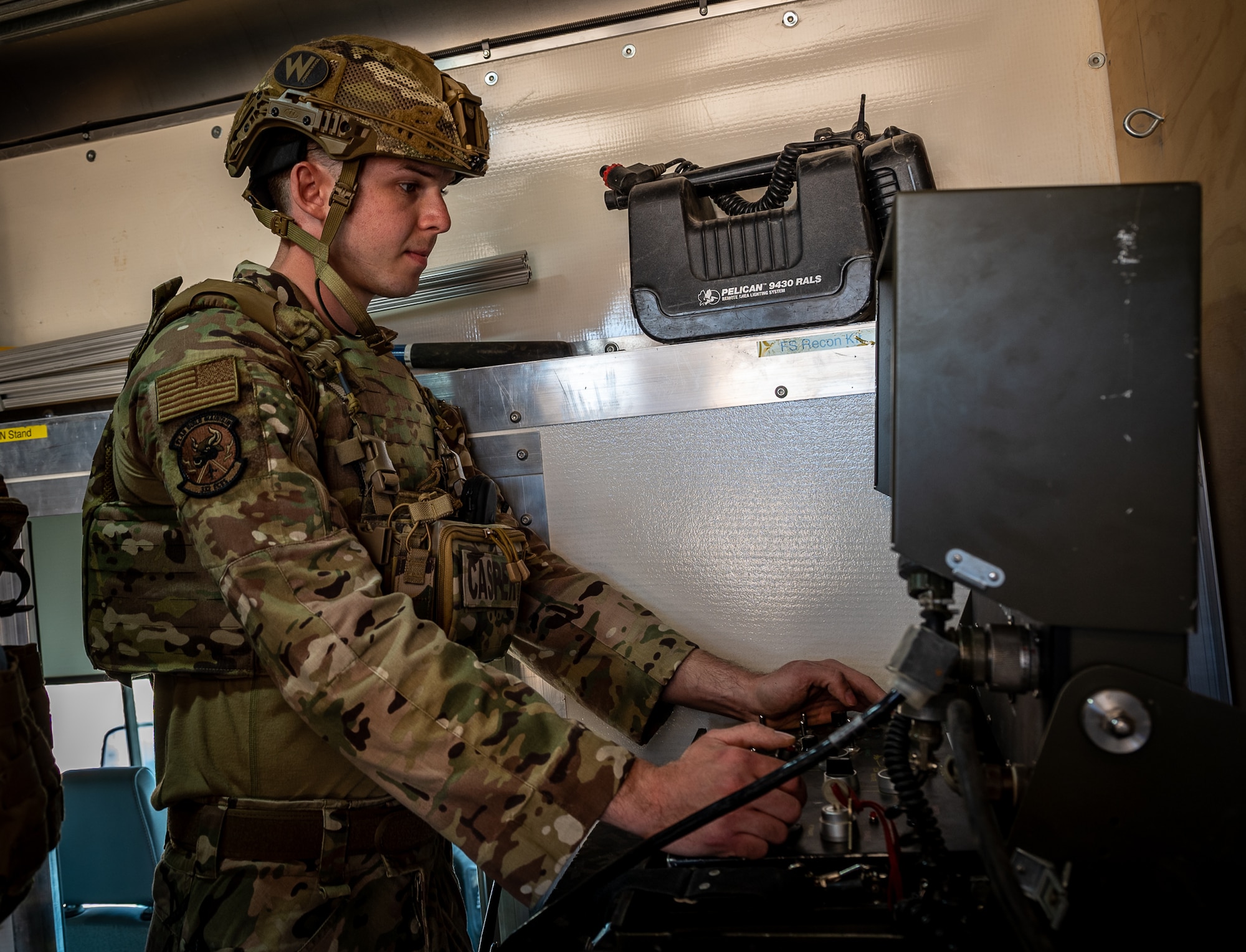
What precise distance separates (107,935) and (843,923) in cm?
205

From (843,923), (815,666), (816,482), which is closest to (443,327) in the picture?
(816,482)

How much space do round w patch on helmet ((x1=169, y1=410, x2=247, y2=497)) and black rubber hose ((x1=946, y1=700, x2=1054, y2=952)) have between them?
0.80 m

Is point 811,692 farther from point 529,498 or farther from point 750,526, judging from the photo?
point 529,498

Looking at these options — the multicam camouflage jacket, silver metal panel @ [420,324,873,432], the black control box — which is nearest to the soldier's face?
the multicam camouflage jacket

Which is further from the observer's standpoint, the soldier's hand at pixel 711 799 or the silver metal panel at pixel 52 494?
the silver metal panel at pixel 52 494

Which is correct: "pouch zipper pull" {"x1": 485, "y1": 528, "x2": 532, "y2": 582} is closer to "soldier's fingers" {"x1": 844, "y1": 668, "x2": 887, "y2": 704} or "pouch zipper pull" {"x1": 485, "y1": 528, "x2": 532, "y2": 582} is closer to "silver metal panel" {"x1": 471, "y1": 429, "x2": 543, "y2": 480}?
"silver metal panel" {"x1": 471, "y1": 429, "x2": 543, "y2": 480}

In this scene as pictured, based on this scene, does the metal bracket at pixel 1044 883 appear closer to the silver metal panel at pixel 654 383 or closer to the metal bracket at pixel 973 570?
the metal bracket at pixel 973 570

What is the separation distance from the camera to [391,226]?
4.76 ft

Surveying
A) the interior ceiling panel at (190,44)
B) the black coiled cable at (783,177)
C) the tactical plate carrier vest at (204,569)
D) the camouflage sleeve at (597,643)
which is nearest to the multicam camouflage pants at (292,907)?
the tactical plate carrier vest at (204,569)

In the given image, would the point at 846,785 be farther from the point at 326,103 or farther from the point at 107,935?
the point at 107,935

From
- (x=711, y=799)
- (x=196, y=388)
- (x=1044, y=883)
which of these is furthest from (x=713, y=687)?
(x=196, y=388)

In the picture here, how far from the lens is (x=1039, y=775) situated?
65 centimetres

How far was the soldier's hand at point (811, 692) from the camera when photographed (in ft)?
4.10

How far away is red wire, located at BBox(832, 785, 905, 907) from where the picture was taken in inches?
27.1
